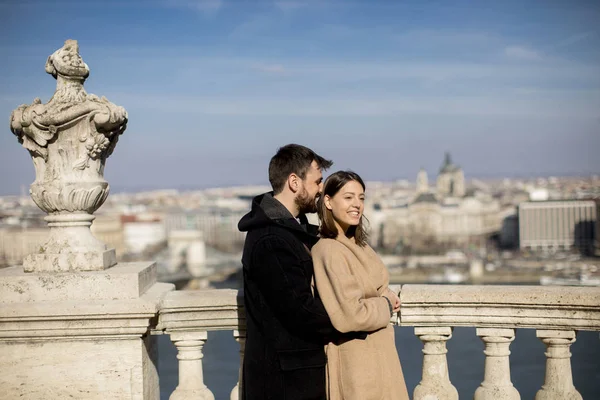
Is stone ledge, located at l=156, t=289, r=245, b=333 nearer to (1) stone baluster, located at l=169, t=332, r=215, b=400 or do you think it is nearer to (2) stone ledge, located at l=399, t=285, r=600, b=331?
(1) stone baluster, located at l=169, t=332, r=215, b=400

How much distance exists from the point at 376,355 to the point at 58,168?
1.37 meters

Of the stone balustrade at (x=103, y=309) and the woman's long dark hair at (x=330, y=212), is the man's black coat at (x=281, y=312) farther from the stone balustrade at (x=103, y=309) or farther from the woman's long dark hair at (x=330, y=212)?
the stone balustrade at (x=103, y=309)

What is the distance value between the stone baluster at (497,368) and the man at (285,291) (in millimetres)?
751

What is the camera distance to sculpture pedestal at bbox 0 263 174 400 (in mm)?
2873

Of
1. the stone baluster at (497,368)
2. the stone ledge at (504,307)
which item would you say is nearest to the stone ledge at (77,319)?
the stone ledge at (504,307)

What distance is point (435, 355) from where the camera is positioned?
300 cm

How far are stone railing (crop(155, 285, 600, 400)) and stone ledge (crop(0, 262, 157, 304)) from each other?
0.17 meters

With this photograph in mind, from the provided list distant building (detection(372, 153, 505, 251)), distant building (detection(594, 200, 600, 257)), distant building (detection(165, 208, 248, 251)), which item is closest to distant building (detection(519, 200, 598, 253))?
distant building (detection(594, 200, 600, 257))

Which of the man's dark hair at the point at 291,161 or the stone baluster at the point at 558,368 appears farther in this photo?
the stone baluster at the point at 558,368

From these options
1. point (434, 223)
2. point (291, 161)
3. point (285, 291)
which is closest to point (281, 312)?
point (285, 291)

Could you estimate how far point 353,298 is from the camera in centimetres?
241

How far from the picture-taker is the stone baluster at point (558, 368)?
288 centimetres

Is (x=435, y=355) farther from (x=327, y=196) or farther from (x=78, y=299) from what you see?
Result: (x=78, y=299)

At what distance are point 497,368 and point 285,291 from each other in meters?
0.99
